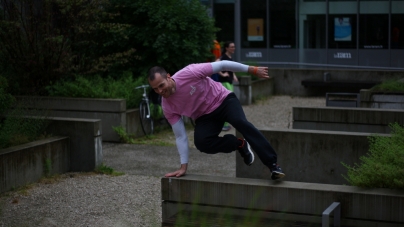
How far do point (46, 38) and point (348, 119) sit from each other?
5.79 meters

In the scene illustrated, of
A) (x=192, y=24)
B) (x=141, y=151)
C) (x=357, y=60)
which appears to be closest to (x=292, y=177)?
(x=141, y=151)

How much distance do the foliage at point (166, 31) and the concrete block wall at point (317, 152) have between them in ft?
21.9

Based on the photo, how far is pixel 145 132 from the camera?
14258 millimetres

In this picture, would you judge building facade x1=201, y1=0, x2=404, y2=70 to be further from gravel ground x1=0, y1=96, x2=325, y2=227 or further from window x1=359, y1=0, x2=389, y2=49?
gravel ground x1=0, y1=96, x2=325, y2=227

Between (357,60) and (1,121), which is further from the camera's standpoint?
(357,60)

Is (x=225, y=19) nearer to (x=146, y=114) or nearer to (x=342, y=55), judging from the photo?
(x=342, y=55)

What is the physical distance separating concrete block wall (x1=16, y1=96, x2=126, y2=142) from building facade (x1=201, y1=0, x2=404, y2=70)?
38.1ft

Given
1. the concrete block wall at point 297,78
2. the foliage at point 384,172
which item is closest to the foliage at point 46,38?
the foliage at point 384,172

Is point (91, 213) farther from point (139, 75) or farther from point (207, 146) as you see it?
point (139, 75)

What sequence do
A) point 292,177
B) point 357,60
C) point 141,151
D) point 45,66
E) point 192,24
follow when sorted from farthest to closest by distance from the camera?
point 357,60 < point 192,24 < point 45,66 < point 141,151 < point 292,177

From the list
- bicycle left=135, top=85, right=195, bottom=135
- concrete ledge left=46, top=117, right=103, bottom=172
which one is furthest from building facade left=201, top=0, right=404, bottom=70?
concrete ledge left=46, top=117, right=103, bottom=172

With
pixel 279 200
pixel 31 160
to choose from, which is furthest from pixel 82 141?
pixel 279 200

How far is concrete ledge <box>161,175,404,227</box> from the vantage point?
584 centimetres

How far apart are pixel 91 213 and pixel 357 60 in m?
17.8
